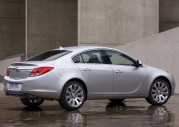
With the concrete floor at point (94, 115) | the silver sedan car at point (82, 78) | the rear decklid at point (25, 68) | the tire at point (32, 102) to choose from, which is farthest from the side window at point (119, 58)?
the tire at point (32, 102)

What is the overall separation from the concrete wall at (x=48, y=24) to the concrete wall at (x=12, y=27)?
5.84 meters

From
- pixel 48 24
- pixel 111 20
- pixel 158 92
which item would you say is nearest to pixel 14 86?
pixel 158 92

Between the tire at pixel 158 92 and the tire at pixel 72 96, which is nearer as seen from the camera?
the tire at pixel 72 96

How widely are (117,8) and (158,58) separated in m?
6.83

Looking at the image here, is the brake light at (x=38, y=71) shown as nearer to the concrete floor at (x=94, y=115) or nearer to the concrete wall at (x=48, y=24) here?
the concrete floor at (x=94, y=115)

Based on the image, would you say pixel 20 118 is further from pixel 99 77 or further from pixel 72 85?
pixel 99 77

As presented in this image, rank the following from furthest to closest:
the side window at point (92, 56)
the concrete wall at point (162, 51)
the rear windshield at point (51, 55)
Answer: the concrete wall at point (162, 51) → the side window at point (92, 56) → the rear windshield at point (51, 55)

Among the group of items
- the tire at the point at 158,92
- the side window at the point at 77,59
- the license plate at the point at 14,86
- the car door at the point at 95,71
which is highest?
the side window at the point at 77,59

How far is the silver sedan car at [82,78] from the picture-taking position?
444 inches

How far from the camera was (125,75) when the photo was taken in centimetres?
1242

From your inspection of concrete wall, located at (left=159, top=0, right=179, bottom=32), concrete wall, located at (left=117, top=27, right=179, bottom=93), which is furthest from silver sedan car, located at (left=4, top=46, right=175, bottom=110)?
concrete wall, located at (left=159, top=0, right=179, bottom=32)

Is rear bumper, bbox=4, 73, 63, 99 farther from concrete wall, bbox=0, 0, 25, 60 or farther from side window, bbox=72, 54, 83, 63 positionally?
concrete wall, bbox=0, 0, 25, 60

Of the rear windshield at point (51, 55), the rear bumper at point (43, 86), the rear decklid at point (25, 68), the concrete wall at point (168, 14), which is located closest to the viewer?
the rear bumper at point (43, 86)

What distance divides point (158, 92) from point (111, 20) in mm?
11991
